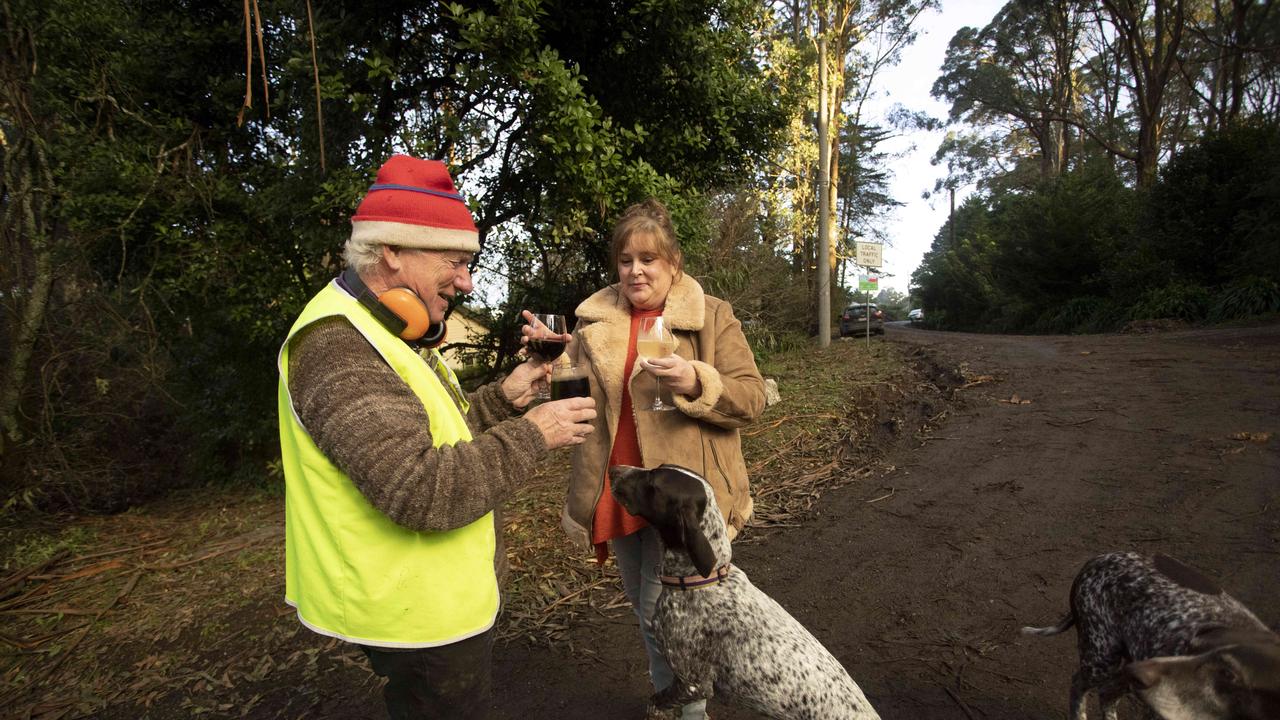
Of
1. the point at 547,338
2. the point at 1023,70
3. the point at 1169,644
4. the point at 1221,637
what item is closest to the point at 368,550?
the point at 547,338

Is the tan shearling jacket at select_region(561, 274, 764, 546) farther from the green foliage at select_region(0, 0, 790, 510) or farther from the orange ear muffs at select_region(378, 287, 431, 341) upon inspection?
the green foliage at select_region(0, 0, 790, 510)

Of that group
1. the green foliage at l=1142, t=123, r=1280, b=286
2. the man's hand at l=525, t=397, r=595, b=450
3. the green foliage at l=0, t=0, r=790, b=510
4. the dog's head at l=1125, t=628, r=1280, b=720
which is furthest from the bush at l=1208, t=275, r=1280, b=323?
the man's hand at l=525, t=397, r=595, b=450

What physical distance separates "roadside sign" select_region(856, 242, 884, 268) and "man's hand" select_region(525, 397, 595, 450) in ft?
50.3

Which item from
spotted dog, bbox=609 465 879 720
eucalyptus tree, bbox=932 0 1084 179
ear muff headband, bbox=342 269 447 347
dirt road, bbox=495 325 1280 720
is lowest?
dirt road, bbox=495 325 1280 720

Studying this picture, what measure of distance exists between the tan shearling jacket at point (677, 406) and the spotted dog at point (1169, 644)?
138 centimetres

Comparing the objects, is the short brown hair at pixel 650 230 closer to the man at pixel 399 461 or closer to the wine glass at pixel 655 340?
the wine glass at pixel 655 340

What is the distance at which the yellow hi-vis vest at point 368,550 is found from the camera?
1.51 meters

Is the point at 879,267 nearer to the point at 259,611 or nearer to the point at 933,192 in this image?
the point at 259,611

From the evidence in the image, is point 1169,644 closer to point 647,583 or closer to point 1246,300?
point 647,583

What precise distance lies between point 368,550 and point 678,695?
146 cm

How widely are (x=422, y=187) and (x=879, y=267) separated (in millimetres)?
16173

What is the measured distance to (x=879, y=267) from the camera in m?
16.1

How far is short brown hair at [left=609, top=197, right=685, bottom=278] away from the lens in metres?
2.47

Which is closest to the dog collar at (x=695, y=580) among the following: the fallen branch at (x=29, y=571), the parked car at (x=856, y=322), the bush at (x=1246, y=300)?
the fallen branch at (x=29, y=571)
